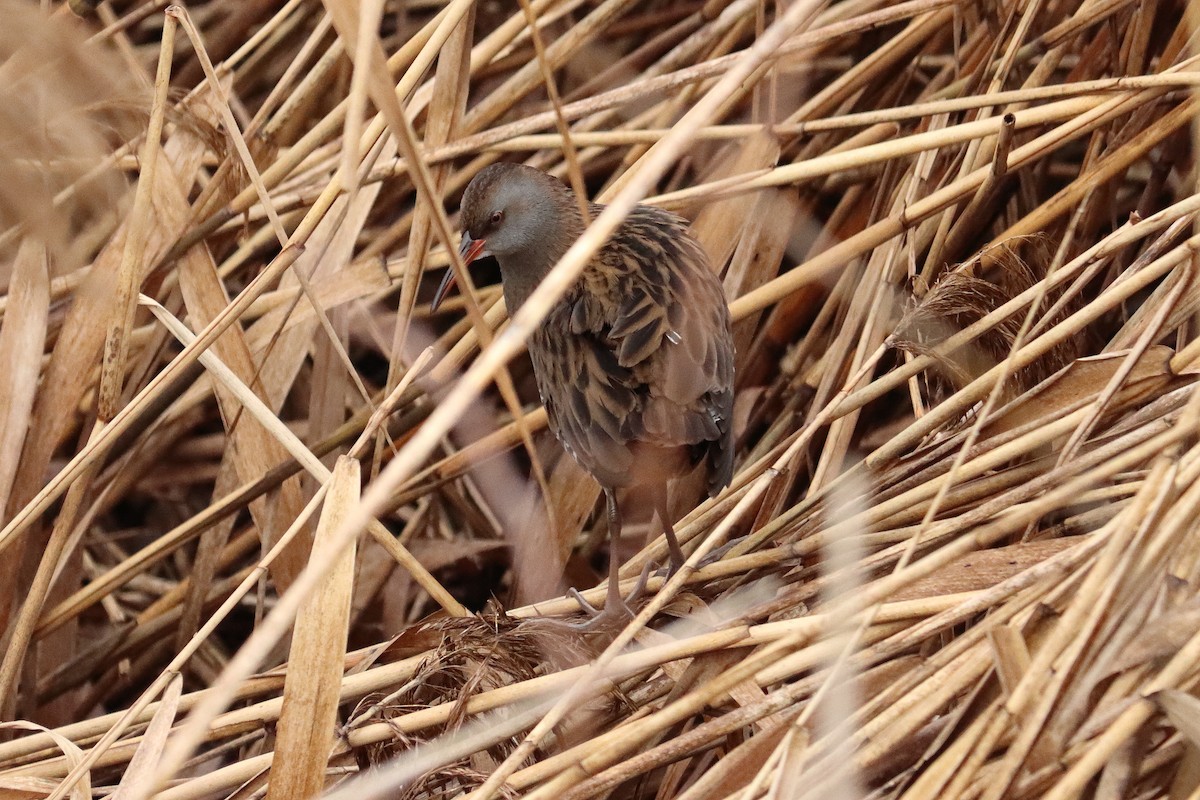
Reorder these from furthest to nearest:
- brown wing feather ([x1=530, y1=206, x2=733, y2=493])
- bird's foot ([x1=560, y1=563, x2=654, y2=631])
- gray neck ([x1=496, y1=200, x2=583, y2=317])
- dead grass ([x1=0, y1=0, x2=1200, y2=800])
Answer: gray neck ([x1=496, y1=200, x2=583, y2=317]), brown wing feather ([x1=530, y1=206, x2=733, y2=493]), bird's foot ([x1=560, y1=563, x2=654, y2=631]), dead grass ([x1=0, y1=0, x2=1200, y2=800])

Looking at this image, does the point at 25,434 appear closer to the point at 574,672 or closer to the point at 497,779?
the point at 574,672

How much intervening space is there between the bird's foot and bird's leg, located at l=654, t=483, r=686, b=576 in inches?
1.9

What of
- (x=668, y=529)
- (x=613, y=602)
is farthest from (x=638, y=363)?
(x=613, y=602)

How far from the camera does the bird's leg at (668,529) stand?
7.62 ft

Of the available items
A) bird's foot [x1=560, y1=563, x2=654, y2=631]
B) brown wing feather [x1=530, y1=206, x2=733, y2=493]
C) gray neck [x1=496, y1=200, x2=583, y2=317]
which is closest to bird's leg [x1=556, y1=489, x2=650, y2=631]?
bird's foot [x1=560, y1=563, x2=654, y2=631]

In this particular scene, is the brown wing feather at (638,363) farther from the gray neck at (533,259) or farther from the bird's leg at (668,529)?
the gray neck at (533,259)

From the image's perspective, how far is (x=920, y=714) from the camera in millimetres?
1476

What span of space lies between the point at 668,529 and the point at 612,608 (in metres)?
0.20

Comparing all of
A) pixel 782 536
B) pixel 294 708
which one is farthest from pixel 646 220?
pixel 294 708

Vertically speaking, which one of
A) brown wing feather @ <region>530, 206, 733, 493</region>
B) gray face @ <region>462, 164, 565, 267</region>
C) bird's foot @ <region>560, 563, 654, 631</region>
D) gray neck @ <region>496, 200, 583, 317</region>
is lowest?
bird's foot @ <region>560, 563, 654, 631</region>

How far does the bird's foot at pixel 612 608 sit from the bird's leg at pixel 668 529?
48 mm

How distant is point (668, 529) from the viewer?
2.35 meters

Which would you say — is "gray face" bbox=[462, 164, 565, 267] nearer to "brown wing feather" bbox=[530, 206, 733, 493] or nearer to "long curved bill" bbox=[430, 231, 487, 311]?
"long curved bill" bbox=[430, 231, 487, 311]

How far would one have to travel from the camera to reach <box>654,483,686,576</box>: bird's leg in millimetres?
2322
